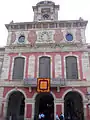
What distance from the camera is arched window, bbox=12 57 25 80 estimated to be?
2186 cm

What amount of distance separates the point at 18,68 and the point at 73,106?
9424mm

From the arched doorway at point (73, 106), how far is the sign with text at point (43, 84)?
162 inches

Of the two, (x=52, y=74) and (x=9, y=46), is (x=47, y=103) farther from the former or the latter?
(x=9, y=46)

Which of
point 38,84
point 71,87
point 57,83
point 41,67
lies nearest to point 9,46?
point 41,67

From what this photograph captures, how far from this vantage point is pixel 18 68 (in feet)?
73.4

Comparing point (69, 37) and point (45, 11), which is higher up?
point (45, 11)

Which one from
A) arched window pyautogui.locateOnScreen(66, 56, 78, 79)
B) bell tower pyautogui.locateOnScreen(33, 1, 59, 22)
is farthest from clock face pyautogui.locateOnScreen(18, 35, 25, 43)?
arched window pyautogui.locateOnScreen(66, 56, 78, 79)

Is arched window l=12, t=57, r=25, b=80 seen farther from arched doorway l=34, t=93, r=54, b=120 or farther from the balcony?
arched doorway l=34, t=93, r=54, b=120

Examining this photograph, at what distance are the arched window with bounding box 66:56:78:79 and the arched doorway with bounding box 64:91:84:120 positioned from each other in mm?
2400

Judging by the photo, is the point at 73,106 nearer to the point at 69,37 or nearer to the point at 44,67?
the point at 44,67

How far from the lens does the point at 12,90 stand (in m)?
20.9

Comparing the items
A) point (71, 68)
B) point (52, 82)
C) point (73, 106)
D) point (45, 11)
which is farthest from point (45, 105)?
point (45, 11)

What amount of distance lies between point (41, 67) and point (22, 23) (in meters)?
8.03

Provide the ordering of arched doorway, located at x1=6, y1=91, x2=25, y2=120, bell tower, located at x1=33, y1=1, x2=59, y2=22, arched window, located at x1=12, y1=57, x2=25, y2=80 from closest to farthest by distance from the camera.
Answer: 1. arched doorway, located at x1=6, y1=91, x2=25, y2=120
2. arched window, located at x1=12, y1=57, x2=25, y2=80
3. bell tower, located at x1=33, y1=1, x2=59, y2=22
